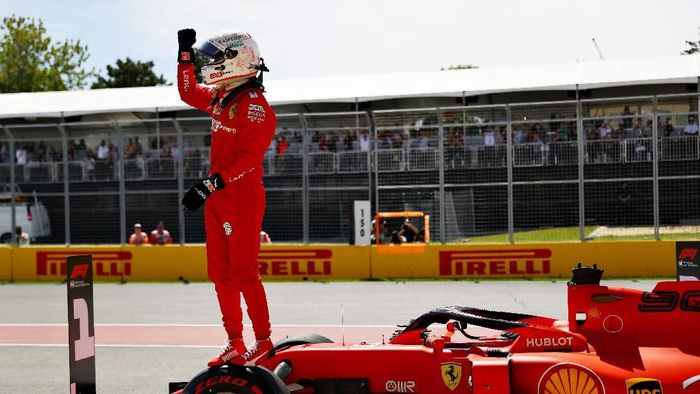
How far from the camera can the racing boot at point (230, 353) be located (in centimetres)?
514

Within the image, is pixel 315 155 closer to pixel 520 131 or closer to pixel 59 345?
pixel 520 131

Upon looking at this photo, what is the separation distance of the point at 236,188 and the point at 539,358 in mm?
2053

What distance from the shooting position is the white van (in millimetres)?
18000

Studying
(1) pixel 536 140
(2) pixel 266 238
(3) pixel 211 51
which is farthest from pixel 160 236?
(3) pixel 211 51

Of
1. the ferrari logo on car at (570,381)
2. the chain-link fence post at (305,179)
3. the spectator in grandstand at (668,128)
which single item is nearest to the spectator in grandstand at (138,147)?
the chain-link fence post at (305,179)

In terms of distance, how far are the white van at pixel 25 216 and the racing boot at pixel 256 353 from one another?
13627mm

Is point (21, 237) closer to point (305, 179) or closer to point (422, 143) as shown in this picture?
point (305, 179)

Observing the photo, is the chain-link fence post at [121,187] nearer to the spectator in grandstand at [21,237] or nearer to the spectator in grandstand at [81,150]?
the spectator in grandstand at [81,150]

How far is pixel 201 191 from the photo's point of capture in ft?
17.3

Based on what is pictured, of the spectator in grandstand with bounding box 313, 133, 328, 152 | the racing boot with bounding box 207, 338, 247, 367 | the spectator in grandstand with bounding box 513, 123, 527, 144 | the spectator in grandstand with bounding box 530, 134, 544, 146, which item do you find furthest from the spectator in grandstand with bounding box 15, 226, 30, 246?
the racing boot with bounding box 207, 338, 247, 367

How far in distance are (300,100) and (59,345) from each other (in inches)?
745

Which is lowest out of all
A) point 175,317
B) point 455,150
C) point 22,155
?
point 175,317

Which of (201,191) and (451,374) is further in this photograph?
(201,191)

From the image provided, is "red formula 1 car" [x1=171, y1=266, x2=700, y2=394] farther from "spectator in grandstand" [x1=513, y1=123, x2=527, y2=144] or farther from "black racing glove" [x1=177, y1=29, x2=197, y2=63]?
"spectator in grandstand" [x1=513, y1=123, x2=527, y2=144]
